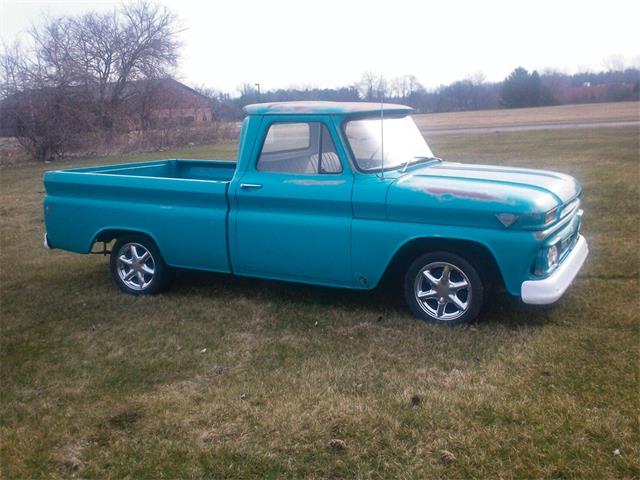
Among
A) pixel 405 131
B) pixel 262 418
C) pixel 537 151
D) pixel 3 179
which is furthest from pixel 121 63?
pixel 262 418

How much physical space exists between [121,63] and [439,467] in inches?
1476

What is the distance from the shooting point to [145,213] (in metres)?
6.23

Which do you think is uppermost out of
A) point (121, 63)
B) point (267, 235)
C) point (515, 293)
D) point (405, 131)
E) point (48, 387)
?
point (121, 63)

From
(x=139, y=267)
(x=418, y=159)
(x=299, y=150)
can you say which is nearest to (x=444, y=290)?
(x=418, y=159)

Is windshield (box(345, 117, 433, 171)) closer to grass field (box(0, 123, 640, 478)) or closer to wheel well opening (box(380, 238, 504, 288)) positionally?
wheel well opening (box(380, 238, 504, 288))

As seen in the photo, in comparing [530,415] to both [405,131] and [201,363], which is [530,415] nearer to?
[201,363]

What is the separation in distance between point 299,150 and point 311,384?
2219 mm

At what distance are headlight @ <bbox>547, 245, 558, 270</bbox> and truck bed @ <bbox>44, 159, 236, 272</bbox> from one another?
273 cm

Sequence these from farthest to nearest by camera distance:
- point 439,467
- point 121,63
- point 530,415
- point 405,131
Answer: point 121,63
point 405,131
point 530,415
point 439,467

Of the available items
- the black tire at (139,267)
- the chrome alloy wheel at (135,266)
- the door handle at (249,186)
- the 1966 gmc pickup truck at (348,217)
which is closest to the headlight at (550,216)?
the 1966 gmc pickup truck at (348,217)

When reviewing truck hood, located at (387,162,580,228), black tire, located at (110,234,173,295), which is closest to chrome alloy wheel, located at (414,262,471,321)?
truck hood, located at (387,162,580,228)

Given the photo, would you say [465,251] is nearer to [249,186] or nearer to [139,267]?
[249,186]

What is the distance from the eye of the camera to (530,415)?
376 cm

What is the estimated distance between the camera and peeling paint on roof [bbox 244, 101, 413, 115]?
218 inches
